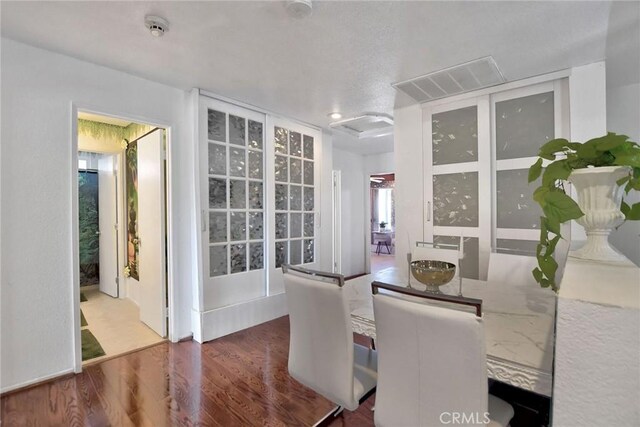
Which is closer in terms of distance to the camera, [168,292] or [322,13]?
[322,13]

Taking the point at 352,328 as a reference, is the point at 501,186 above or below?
above

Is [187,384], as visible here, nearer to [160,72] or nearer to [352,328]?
[352,328]

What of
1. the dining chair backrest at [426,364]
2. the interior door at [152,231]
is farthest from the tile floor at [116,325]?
the dining chair backrest at [426,364]

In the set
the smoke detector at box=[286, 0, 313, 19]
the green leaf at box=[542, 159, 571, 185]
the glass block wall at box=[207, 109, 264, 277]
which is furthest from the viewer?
the glass block wall at box=[207, 109, 264, 277]

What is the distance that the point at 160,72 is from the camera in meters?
2.39

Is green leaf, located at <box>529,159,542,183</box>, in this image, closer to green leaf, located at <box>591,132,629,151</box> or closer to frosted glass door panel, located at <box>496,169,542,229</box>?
green leaf, located at <box>591,132,629,151</box>

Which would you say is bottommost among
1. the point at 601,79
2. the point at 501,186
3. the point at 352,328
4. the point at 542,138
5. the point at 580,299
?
the point at 352,328

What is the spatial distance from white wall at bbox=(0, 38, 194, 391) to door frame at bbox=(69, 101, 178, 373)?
0.02m

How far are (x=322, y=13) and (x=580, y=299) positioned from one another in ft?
5.90

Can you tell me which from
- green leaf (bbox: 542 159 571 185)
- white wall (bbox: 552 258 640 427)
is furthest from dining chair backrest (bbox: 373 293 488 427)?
green leaf (bbox: 542 159 571 185)

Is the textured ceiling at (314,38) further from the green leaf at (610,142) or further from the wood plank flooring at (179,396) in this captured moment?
the wood plank flooring at (179,396)

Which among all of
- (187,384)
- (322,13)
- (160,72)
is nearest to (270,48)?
(322,13)

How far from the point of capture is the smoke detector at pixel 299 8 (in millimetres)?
1540

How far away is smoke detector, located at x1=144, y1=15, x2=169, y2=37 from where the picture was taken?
5.52ft
